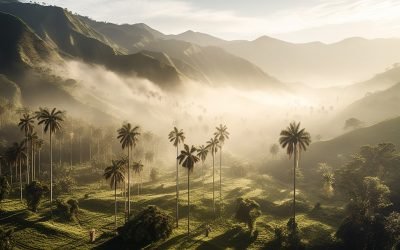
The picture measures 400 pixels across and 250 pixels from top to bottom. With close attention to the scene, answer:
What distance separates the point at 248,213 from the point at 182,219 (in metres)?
25.1

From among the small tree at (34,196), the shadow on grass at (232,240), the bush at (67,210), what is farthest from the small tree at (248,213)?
the small tree at (34,196)

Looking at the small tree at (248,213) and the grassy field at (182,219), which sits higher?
the small tree at (248,213)

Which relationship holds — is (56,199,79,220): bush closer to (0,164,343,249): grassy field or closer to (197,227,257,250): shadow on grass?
(0,164,343,249): grassy field

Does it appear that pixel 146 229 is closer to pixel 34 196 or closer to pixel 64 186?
pixel 34 196

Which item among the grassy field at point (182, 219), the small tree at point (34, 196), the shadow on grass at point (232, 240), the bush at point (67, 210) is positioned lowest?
the shadow on grass at point (232, 240)

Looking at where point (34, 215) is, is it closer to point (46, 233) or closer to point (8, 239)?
point (46, 233)

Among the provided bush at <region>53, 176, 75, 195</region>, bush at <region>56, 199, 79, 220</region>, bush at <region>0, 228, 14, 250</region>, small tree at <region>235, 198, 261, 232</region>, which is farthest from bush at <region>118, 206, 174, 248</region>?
bush at <region>53, 176, 75, 195</region>

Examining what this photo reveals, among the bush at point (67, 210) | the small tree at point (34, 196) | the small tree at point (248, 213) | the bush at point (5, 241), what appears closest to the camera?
the bush at point (5, 241)

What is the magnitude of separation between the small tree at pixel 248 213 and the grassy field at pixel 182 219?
348cm

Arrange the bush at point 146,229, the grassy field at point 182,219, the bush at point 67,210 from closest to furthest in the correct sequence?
the bush at point 146,229
the grassy field at point 182,219
the bush at point 67,210

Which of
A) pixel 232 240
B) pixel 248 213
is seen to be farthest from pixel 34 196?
pixel 248 213

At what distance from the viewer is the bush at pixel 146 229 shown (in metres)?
104

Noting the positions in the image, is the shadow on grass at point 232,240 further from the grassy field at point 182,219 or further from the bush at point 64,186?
the bush at point 64,186

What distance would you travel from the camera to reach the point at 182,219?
13212cm
